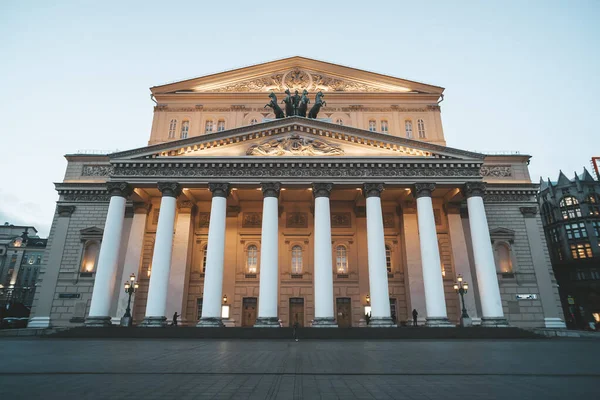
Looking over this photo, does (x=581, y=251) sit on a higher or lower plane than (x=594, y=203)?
lower

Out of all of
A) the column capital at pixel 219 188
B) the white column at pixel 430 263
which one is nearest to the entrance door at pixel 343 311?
the white column at pixel 430 263

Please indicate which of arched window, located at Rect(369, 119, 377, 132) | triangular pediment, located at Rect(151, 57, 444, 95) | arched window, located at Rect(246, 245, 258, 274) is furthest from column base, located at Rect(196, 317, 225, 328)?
triangular pediment, located at Rect(151, 57, 444, 95)

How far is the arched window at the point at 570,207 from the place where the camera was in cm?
5759

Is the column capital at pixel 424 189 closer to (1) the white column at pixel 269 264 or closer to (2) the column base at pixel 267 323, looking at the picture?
(1) the white column at pixel 269 264

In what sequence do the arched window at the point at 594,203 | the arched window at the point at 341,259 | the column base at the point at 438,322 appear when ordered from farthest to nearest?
the arched window at the point at 594,203
the arched window at the point at 341,259
the column base at the point at 438,322

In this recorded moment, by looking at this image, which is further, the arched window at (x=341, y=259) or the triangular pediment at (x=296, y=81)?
the triangular pediment at (x=296, y=81)

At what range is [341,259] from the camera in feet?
97.7

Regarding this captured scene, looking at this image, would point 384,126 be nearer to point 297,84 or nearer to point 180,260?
point 297,84

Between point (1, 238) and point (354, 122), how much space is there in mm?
88677

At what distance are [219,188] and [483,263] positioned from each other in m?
17.4

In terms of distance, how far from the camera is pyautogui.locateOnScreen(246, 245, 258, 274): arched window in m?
29.3

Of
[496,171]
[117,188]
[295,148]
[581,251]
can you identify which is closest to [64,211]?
[117,188]

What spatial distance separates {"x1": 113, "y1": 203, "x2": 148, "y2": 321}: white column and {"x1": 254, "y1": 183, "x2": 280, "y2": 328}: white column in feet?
33.3

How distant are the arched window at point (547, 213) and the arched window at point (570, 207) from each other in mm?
1715
